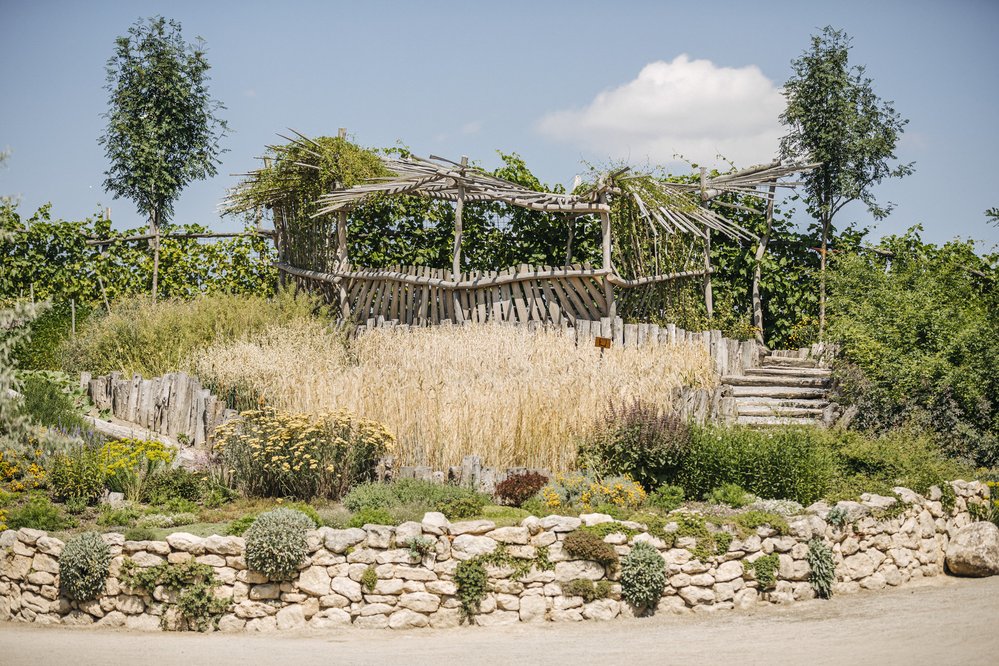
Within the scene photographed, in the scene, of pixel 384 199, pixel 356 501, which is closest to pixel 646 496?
pixel 356 501

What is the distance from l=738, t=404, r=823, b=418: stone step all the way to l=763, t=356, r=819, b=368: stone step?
1998 millimetres

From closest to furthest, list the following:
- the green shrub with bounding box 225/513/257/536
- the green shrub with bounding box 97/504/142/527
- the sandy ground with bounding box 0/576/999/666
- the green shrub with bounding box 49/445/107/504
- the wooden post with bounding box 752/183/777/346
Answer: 1. the sandy ground with bounding box 0/576/999/666
2. the green shrub with bounding box 225/513/257/536
3. the green shrub with bounding box 97/504/142/527
4. the green shrub with bounding box 49/445/107/504
5. the wooden post with bounding box 752/183/777/346

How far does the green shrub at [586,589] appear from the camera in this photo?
7.67 meters

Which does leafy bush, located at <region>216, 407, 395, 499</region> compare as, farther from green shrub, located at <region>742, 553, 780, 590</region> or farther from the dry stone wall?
green shrub, located at <region>742, 553, 780, 590</region>

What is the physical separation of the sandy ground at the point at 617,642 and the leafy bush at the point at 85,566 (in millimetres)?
326

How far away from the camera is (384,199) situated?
55.1ft

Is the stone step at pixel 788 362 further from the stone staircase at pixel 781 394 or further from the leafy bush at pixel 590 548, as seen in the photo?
the leafy bush at pixel 590 548

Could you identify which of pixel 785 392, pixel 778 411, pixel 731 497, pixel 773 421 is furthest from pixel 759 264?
pixel 731 497

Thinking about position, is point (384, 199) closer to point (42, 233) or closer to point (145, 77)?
point (145, 77)

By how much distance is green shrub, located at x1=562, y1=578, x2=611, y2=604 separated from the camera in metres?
7.67

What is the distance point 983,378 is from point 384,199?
32.6ft

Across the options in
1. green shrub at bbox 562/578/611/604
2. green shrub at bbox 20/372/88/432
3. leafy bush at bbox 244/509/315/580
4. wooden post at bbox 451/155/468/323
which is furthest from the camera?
wooden post at bbox 451/155/468/323

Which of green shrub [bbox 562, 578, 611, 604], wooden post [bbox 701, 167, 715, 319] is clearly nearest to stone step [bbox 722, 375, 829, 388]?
wooden post [bbox 701, 167, 715, 319]

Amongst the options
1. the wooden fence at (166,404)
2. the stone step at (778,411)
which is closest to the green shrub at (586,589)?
the wooden fence at (166,404)
